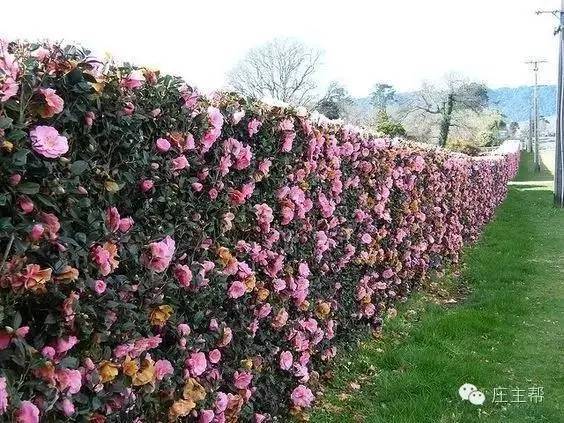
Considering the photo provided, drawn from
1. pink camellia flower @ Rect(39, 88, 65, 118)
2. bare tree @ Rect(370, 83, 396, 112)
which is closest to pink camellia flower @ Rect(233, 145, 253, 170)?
pink camellia flower @ Rect(39, 88, 65, 118)

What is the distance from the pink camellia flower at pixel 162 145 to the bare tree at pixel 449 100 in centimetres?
7020

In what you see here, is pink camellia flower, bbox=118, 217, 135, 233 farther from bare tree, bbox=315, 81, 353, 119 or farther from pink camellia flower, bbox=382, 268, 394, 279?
bare tree, bbox=315, 81, 353, 119

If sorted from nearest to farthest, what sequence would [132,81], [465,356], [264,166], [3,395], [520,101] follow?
[3,395] → [132,81] → [264,166] → [465,356] → [520,101]

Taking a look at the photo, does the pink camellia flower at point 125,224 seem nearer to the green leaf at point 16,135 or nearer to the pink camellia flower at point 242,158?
the green leaf at point 16,135

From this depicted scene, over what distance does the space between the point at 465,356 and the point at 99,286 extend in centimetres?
409

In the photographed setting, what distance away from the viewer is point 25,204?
1.82 metres

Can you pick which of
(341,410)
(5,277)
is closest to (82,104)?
(5,277)

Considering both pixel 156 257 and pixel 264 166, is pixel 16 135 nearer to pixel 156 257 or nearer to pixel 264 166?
pixel 156 257

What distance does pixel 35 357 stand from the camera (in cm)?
185

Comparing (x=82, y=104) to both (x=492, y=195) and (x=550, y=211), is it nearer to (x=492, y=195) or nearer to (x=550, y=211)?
(x=492, y=195)

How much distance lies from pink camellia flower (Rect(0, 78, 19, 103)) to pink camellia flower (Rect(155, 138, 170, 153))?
79 centimetres

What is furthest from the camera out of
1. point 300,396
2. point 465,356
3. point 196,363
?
point 465,356

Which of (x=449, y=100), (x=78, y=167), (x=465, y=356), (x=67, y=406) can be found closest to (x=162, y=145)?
(x=78, y=167)

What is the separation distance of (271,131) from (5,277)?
2.25 metres
